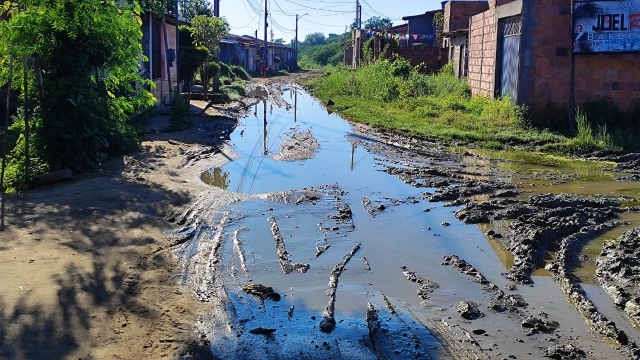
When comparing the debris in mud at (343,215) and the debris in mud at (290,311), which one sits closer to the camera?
the debris in mud at (290,311)

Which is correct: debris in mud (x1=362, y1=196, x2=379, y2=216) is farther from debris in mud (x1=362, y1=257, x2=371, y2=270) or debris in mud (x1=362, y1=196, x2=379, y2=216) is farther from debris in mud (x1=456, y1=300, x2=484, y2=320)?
debris in mud (x1=456, y1=300, x2=484, y2=320)

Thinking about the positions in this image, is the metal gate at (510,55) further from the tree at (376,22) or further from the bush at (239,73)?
the tree at (376,22)

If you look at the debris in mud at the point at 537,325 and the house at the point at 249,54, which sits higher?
the house at the point at 249,54

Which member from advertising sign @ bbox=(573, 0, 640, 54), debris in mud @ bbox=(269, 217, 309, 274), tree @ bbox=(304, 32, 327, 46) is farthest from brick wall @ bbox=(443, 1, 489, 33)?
tree @ bbox=(304, 32, 327, 46)

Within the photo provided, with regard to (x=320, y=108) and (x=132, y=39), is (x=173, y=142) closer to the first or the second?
(x=132, y=39)

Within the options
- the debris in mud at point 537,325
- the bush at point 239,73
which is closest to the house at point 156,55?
the debris in mud at point 537,325

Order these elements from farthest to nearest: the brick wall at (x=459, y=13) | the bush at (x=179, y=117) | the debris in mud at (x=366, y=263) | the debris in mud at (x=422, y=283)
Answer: the brick wall at (x=459, y=13), the bush at (x=179, y=117), the debris in mud at (x=366, y=263), the debris in mud at (x=422, y=283)

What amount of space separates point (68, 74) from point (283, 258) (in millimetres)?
5427

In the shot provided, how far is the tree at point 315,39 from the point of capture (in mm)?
135850

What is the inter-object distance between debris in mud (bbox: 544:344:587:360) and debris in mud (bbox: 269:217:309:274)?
248 cm

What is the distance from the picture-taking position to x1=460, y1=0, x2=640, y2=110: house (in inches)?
591

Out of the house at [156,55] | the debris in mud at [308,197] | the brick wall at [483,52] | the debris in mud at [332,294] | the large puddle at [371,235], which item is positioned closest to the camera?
the debris in mud at [332,294]

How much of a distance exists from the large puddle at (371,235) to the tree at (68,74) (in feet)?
6.92

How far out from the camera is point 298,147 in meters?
13.9
